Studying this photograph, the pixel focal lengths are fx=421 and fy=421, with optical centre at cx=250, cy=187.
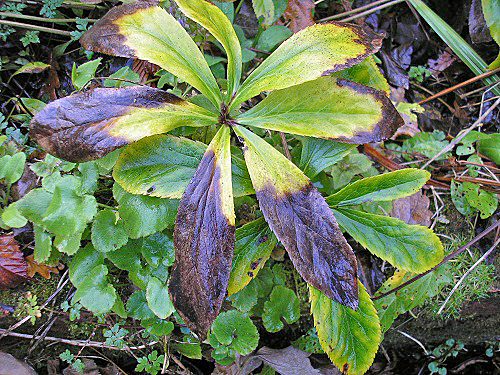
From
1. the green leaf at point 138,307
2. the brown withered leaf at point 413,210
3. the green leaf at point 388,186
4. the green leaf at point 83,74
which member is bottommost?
the green leaf at point 138,307

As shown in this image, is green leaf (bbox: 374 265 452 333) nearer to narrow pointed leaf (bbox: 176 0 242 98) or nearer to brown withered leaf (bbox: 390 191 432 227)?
brown withered leaf (bbox: 390 191 432 227)

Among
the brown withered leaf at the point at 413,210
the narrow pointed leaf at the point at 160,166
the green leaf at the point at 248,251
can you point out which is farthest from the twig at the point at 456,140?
the narrow pointed leaf at the point at 160,166

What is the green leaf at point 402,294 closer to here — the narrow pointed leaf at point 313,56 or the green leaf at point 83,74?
the narrow pointed leaf at point 313,56

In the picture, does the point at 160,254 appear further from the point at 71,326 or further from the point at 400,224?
the point at 400,224

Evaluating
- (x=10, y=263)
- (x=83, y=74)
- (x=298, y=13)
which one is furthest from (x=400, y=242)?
(x=10, y=263)

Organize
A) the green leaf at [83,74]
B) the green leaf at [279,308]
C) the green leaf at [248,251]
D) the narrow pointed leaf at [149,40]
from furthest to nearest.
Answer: the green leaf at [279,308] → the green leaf at [83,74] → the green leaf at [248,251] → the narrow pointed leaf at [149,40]

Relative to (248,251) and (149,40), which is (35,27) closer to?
(149,40)

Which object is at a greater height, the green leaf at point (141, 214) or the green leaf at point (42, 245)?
the green leaf at point (141, 214)
